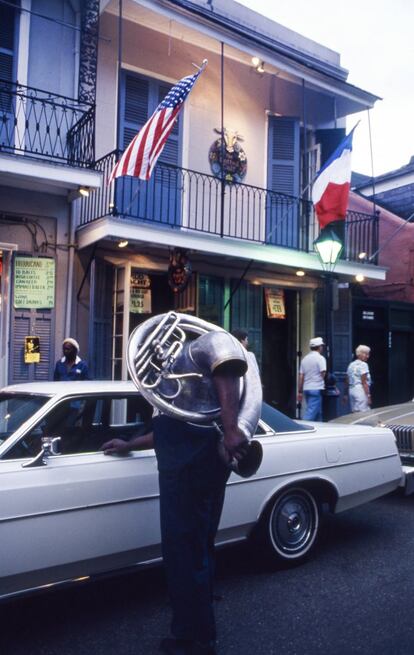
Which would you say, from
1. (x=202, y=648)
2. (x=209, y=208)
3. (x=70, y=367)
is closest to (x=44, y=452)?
(x=202, y=648)

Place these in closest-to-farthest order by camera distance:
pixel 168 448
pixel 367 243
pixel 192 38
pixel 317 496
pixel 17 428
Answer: pixel 168 448 → pixel 17 428 → pixel 317 496 → pixel 192 38 → pixel 367 243

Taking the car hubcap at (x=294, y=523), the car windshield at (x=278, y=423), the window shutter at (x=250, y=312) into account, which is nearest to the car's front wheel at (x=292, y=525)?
the car hubcap at (x=294, y=523)

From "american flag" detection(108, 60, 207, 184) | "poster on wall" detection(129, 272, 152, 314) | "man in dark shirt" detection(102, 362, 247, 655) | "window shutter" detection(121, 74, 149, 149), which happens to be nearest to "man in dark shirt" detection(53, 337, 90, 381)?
"american flag" detection(108, 60, 207, 184)

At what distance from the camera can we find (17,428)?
3744mm

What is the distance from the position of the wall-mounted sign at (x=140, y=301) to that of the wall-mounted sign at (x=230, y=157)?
2691 mm

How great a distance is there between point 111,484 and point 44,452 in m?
0.46

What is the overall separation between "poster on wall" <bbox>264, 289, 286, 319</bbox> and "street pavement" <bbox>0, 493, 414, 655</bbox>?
23.3 feet

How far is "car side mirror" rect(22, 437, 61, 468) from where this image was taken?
3406mm

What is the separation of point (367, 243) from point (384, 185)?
620cm

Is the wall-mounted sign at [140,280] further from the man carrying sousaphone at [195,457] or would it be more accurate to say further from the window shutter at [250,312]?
the man carrying sousaphone at [195,457]

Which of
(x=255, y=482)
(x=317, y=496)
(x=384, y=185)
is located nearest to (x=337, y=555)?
(x=317, y=496)

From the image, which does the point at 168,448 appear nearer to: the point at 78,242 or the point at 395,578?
the point at 395,578

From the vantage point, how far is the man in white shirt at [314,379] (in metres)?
9.62

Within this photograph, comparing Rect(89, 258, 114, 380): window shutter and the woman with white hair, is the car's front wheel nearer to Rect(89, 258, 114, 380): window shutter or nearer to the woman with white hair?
the woman with white hair
